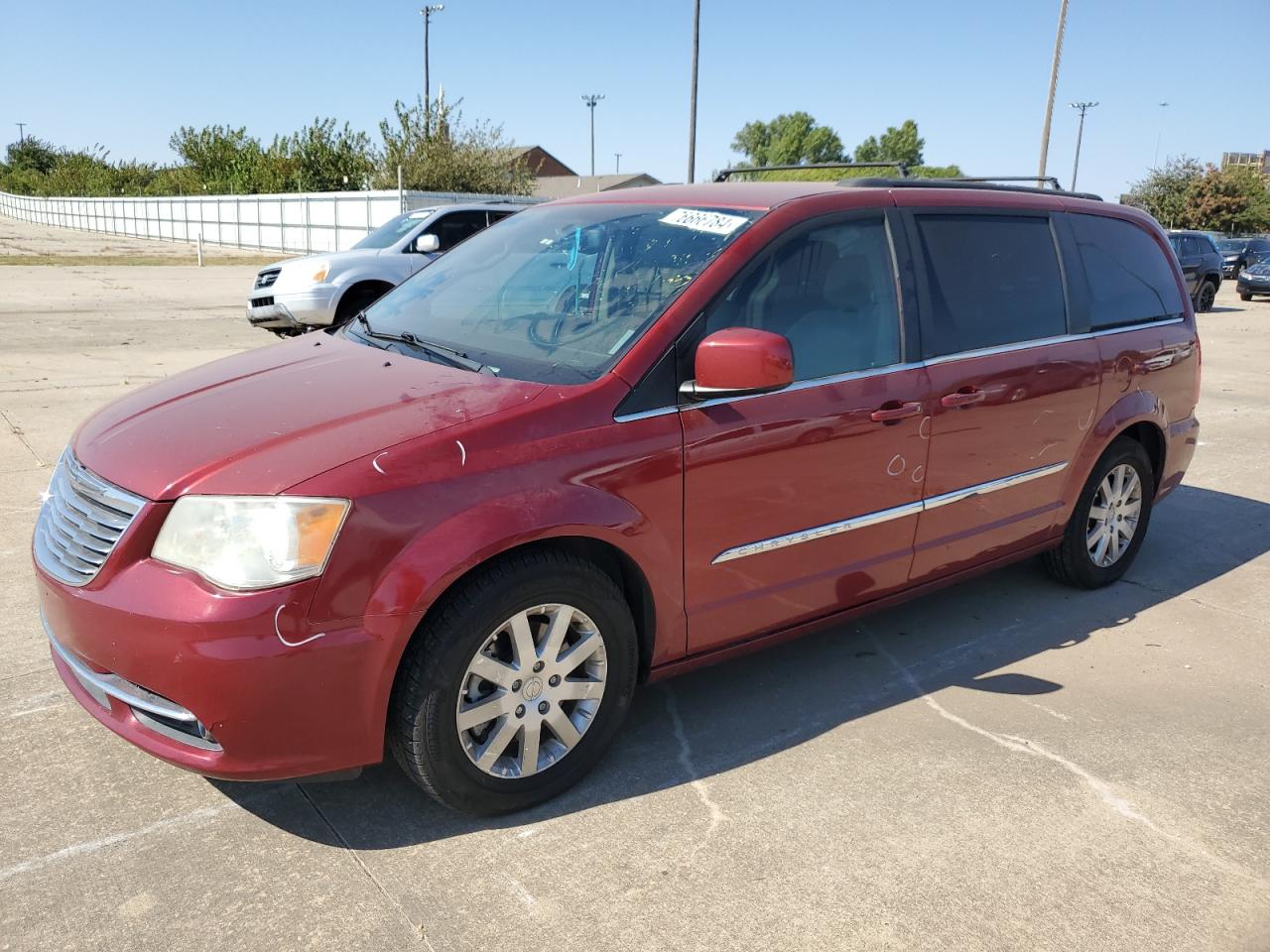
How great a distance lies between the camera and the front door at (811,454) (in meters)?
3.14

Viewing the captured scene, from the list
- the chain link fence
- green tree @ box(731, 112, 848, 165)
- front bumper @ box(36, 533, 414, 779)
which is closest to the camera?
front bumper @ box(36, 533, 414, 779)

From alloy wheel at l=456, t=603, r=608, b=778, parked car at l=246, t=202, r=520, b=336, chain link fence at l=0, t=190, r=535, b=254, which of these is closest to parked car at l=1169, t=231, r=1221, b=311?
chain link fence at l=0, t=190, r=535, b=254

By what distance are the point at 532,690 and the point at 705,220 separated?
1.68 m

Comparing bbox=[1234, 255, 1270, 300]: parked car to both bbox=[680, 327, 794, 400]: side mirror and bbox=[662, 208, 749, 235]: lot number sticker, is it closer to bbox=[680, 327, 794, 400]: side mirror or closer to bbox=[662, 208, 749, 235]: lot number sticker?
bbox=[662, 208, 749, 235]: lot number sticker

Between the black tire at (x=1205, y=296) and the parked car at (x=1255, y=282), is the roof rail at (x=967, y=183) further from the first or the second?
the parked car at (x=1255, y=282)

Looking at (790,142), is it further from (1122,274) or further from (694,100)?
(1122,274)

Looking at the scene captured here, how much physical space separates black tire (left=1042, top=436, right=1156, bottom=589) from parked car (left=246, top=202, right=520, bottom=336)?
7383mm

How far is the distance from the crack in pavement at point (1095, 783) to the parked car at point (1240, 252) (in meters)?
33.2

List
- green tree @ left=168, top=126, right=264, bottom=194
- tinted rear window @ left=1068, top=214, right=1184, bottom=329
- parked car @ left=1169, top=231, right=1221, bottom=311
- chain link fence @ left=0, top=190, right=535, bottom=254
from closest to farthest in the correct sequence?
tinted rear window @ left=1068, top=214, right=1184, bottom=329
parked car @ left=1169, top=231, right=1221, bottom=311
chain link fence @ left=0, top=190, right=535, bottom=254
green tree @ left=168, top=126, right=264, bottom=194

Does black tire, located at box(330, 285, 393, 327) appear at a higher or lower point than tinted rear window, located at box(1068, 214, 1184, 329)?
Result: lower

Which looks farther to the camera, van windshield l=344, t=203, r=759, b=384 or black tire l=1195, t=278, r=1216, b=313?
black tire l=1195, t=278, r=1216, b=313

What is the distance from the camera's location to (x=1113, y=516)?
4832 millimetres

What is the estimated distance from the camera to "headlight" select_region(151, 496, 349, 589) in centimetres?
243

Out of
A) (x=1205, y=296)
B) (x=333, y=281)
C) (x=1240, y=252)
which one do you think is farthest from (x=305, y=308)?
(x=1240, y=252)
